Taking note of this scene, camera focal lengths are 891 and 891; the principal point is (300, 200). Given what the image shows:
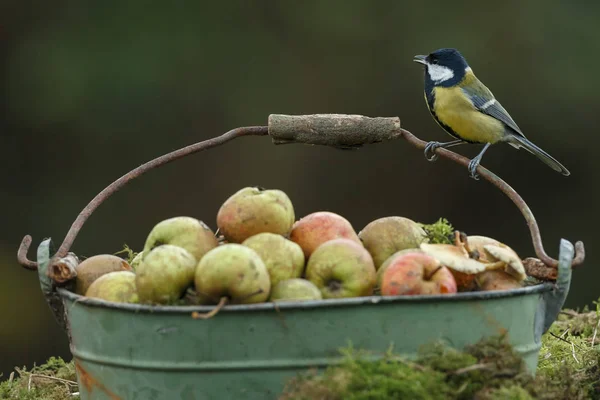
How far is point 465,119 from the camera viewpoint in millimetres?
2660

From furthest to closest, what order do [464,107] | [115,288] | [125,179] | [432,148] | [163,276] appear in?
[464,107]
[432,148]
[125,179]
[115,288]
[163,276]

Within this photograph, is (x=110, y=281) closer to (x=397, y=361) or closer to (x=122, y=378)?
(x=122, y=378)

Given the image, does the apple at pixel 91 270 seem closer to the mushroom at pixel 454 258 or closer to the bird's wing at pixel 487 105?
the mushroom at pixel 454 258

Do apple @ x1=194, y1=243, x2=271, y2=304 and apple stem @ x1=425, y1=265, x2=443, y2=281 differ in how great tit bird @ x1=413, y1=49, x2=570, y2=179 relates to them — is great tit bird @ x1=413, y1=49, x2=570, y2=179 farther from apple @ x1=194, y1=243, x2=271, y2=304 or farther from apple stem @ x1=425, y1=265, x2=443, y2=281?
apple @ x1=194, y1=243, x2=271, y2=304

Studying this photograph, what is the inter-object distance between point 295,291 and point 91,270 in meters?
0.51

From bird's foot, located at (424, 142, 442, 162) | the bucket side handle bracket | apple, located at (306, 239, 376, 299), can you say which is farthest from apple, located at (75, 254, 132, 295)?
the bucket side handle bracket

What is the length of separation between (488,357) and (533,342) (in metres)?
0.25

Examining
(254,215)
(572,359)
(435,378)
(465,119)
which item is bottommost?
(572,359)

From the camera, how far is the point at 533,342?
1.77 metres

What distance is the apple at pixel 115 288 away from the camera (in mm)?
1754

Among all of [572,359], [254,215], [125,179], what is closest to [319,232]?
[254,215]

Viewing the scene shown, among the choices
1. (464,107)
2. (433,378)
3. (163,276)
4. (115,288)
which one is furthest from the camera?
(464,107)

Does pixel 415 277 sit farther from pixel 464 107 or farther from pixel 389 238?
pixel 464 107

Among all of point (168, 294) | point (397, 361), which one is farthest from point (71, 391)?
point (397, 361)
